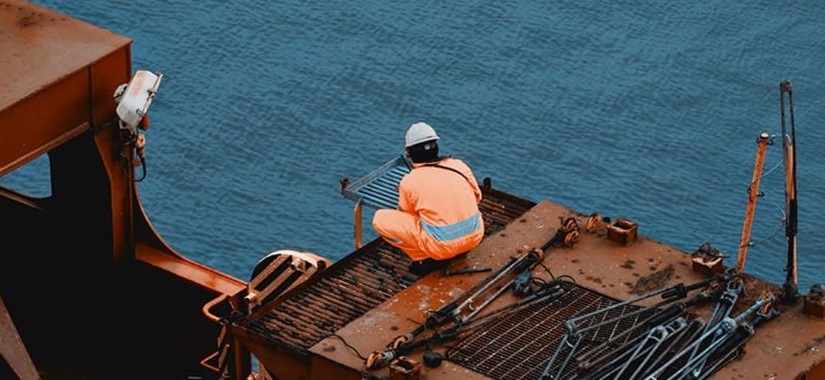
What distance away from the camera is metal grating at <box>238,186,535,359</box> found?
1309 centimetres

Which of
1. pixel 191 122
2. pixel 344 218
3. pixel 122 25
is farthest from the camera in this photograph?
pixel 122 25

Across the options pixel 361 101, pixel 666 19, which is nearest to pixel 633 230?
pixel 361 101

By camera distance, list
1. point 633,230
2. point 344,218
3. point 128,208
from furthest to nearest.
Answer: point 344,218 < point 128,208 < point 633,230

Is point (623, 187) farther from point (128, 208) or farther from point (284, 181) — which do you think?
point (128, 208)

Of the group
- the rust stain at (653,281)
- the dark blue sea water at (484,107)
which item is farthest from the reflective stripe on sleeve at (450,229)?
the dark blue sea water at (484,107)

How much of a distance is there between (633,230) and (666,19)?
1352 cm

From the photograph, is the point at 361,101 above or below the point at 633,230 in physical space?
below

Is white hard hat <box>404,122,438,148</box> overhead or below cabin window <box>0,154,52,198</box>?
overhead

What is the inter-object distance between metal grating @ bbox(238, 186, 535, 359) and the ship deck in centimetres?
1

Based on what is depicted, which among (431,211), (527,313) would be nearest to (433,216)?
(431,211)

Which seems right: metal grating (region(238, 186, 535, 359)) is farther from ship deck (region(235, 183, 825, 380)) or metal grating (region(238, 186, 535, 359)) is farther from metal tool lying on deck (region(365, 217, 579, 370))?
metal tool lying on deck (region(365, 217, 579, 370))

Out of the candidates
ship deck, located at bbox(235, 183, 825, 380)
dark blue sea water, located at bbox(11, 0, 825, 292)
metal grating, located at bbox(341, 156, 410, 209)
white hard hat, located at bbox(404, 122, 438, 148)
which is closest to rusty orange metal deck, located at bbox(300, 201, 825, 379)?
ship deck, located at bbox(235, 183, 825, 380)

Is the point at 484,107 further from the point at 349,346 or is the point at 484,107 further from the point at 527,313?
the point at 349,346

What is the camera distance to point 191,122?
81.3 feet
